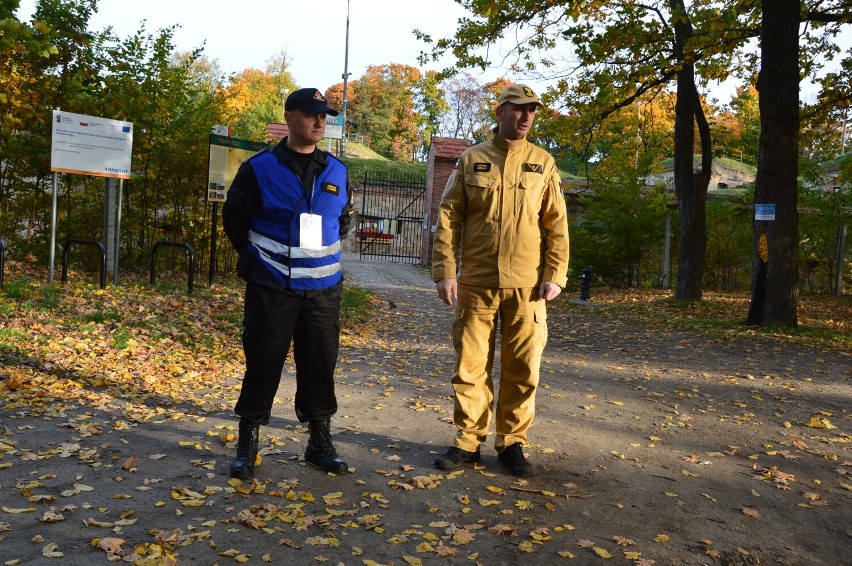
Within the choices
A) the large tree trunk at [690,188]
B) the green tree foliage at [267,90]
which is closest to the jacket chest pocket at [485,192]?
the large tree trunk at [690,188]

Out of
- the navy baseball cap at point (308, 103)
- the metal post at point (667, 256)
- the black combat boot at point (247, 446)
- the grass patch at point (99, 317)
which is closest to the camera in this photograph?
the navy baseball cap at point (308, 103)

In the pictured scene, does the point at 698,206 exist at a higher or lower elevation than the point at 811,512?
higher

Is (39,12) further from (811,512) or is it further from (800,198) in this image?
(800,198)

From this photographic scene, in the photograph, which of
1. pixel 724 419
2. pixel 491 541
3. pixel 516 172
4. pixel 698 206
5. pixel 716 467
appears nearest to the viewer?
pixel 491 541

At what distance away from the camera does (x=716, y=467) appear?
505 centimetres

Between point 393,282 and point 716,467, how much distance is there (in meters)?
15.6

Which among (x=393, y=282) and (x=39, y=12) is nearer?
(x=39, y=12)

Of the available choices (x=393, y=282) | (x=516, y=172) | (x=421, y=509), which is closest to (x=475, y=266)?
(x=516, y=172)

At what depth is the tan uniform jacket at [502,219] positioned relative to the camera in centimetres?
465

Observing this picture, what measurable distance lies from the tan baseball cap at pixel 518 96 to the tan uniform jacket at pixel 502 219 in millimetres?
244

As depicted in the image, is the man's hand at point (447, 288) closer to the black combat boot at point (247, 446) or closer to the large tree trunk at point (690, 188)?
the black combat boot at point (247, 446)

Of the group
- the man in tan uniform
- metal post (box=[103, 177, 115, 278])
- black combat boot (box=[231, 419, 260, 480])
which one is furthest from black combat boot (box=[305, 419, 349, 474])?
metal post (box=[103, 177, 115, 278])

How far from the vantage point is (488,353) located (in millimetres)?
4816

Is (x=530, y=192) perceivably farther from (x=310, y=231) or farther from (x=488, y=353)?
(x=310, y=231)
